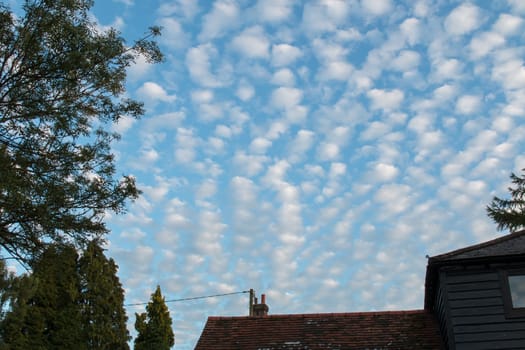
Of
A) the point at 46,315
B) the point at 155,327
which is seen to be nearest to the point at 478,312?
the point at 155,327

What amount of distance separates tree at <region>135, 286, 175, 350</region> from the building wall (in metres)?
14.7

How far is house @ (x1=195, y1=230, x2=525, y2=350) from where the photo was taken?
520 inches

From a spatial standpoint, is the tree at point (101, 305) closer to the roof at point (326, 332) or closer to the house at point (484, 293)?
the roof at point (326, 332)

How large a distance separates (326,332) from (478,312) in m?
5.72

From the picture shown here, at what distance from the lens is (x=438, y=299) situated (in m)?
15.7

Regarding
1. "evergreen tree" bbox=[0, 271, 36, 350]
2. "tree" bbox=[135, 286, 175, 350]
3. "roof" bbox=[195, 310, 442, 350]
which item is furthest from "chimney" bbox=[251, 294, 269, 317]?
"evergreen tree" bbox=[0, 271, 36, 350]

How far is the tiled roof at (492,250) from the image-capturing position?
13.6 m

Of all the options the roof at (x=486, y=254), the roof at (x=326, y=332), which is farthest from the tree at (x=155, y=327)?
the roof at (x=486, y=254)

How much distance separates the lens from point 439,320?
1658 cm

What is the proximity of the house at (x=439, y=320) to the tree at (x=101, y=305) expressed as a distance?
21.4ft

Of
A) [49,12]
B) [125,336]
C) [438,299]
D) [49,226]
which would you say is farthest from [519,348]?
[125,336]

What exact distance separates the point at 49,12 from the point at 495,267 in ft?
40.1

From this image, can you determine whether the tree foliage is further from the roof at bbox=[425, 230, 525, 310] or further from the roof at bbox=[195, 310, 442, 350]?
the roof at bbox=[425, 230, 525, 310]

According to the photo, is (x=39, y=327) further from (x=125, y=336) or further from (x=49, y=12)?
(x=49, y=12)
